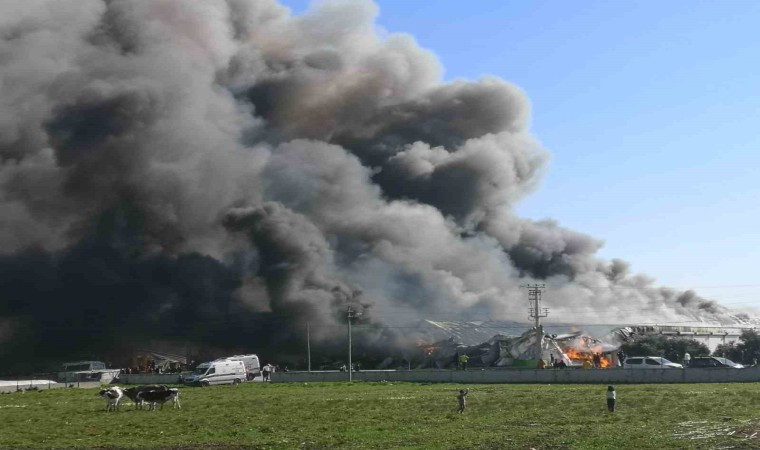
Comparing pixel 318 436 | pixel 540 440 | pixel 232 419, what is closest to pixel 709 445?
pixel 540 440

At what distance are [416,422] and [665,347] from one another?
62941 millimetres

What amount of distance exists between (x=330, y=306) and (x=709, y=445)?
231 ft

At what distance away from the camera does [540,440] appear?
71.2 ft

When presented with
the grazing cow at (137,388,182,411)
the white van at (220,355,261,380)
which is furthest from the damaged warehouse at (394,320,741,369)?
the grazing cow at (137,388,182,411)

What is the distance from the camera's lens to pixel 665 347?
8438 cm

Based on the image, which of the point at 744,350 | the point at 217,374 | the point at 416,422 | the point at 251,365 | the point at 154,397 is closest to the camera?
the point at 416,422

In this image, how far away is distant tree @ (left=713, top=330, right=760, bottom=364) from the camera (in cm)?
8219

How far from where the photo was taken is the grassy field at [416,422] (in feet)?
71.9

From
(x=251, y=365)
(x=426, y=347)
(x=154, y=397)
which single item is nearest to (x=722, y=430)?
(x=154, y=397)

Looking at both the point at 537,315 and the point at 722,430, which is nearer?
the point at 722,430

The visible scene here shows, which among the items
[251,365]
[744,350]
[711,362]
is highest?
[744,350]

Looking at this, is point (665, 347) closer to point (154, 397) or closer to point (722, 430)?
point (154, 397)

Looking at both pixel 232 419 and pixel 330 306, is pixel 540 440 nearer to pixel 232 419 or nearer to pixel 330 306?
pixel 232 419

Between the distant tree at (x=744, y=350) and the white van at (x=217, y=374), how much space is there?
46263mm
